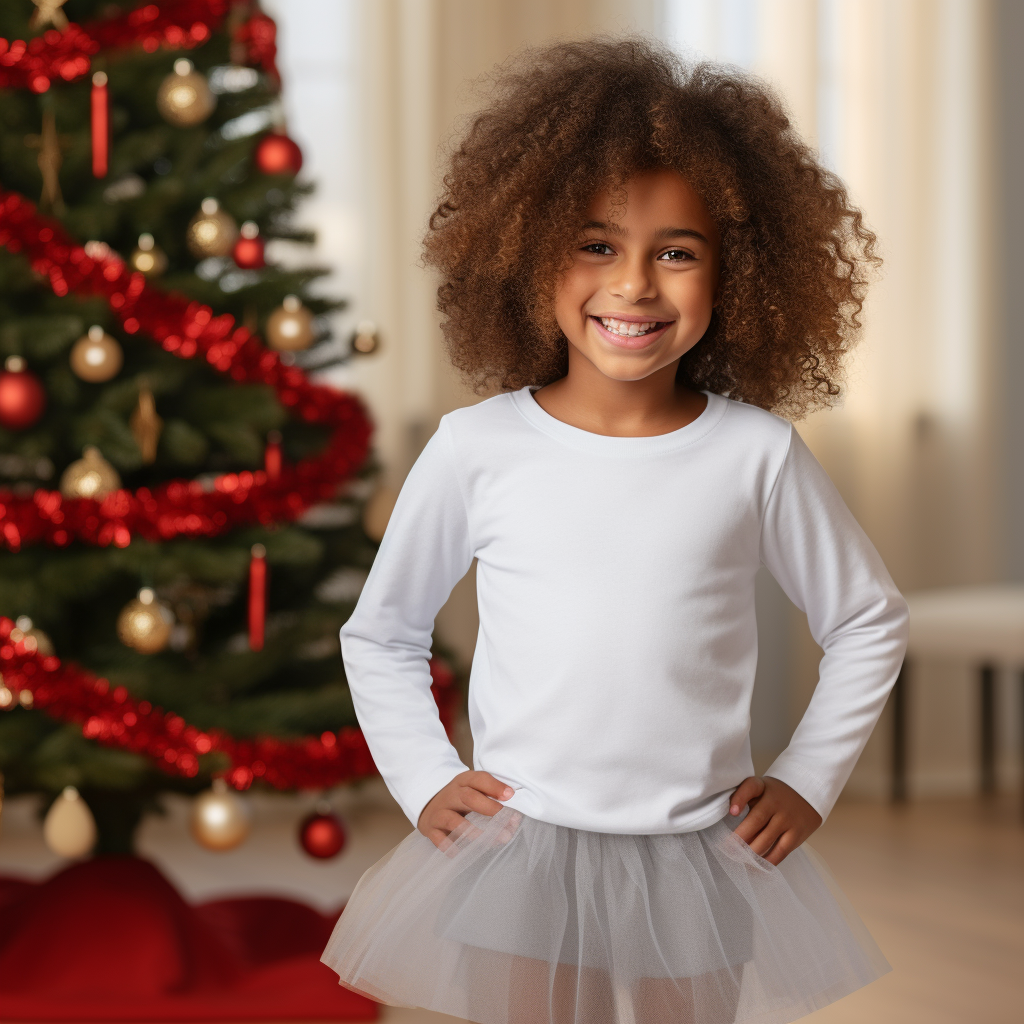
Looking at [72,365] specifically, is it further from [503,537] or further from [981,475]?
[981,475]

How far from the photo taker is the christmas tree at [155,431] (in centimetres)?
175

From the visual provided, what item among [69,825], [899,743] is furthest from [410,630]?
[899,743]

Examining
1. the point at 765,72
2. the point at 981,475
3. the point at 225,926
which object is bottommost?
the point at 225,926

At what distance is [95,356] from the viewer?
1.76m

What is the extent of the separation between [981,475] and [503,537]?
2.91 meters

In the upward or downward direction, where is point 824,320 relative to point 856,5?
downward

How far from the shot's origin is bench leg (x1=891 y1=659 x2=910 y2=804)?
3.36 meters

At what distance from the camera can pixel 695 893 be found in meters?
0.94

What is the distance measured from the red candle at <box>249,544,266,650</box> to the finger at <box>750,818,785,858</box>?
1045 millimetres

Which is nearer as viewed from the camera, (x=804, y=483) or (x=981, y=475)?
(x=804, y=483)

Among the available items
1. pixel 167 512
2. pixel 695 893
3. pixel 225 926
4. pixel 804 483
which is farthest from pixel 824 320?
pixel 225 926

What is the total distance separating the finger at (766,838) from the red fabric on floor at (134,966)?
1028 mm

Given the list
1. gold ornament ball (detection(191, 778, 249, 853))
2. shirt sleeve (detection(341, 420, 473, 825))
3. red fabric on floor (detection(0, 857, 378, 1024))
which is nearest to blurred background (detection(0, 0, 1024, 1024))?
red fabric on floor (detection(0, 857, 378, 1024))

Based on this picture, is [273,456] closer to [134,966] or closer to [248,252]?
[248,252]
